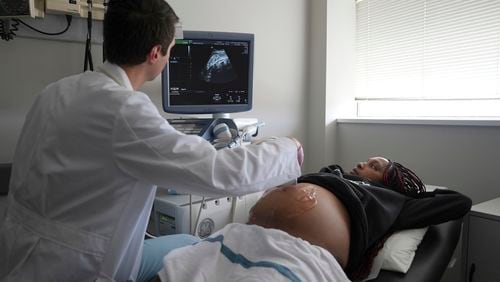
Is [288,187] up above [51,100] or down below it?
below

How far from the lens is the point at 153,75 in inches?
41.8

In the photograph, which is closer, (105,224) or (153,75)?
(105,224)

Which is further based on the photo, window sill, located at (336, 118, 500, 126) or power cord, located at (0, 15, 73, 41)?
window sill, located at (336, 118, 500, 126)

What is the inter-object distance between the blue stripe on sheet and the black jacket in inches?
16.9

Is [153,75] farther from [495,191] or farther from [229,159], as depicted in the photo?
[495,191]

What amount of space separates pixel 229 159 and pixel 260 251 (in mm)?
245

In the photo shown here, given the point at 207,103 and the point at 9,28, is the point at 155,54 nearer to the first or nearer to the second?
the point at 207,103

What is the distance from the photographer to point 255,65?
2459mm

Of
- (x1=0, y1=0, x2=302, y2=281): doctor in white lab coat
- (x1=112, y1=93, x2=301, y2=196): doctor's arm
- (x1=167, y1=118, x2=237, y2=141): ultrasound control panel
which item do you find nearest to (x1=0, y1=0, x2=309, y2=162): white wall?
(x1=167, y1=118, x2=237, y2=141): ultrasound control panel

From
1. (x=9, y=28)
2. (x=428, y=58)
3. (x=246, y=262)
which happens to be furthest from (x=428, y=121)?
(x=9, y=28)

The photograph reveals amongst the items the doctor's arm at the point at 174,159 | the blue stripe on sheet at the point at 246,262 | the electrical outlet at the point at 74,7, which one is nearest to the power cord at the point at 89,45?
the electrical outlet at the point at 74,7

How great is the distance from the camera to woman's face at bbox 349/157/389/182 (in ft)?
5.27

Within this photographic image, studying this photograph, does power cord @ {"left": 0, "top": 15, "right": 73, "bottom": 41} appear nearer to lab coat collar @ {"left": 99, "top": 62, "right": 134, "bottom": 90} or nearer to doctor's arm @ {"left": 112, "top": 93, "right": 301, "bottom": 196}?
lab coat collar @ {"left": 99, "top": 62, "right": 134, "bottom": 90}

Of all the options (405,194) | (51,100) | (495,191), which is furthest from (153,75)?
(495,191)
